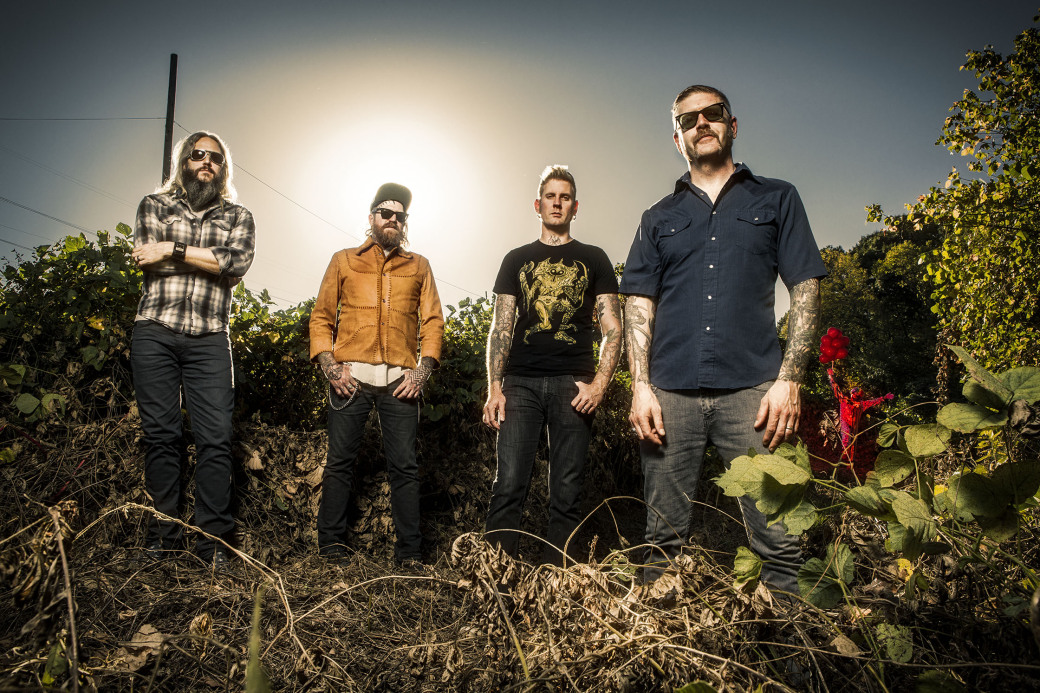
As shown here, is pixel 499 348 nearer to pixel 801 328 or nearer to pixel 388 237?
pixel 388 237

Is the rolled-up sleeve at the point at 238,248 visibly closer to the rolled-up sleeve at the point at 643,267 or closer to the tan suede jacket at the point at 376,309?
the tan suede jacket at the point at 376,309

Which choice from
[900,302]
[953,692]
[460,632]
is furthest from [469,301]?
[900,302]

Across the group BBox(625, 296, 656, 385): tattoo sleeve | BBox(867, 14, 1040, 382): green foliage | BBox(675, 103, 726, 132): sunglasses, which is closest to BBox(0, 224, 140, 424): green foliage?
BBox(625, 296, 656, 385): tattoo sleeve

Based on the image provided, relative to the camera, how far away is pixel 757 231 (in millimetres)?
2332

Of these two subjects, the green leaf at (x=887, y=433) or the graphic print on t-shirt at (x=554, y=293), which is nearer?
the green leaf at (x=887, y=433)

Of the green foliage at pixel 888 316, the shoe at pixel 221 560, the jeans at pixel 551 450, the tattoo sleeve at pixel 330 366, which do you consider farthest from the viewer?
the green foliage at pixel 888 316

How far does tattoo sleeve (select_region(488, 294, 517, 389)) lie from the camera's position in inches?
126

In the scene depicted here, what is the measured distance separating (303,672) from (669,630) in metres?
0.82

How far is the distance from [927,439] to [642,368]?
141 centimetres

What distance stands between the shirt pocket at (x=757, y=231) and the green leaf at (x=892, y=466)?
1.39 m

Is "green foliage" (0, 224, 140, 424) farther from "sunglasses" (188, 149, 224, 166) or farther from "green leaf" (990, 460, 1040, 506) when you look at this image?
"green leaf" (990, 460, 1040, 506)

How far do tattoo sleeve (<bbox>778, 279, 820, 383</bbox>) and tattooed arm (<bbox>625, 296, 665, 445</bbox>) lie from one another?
1.57 feet

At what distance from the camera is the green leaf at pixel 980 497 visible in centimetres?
89

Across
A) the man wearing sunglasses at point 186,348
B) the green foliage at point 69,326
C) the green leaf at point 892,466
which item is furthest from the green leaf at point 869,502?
the green foliage at point 69,326
